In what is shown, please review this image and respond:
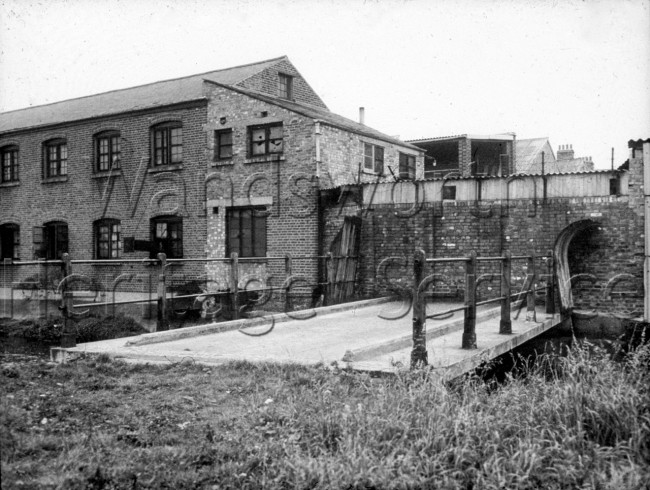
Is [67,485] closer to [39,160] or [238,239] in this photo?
[238,239]

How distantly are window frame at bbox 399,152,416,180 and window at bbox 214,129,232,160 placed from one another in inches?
236

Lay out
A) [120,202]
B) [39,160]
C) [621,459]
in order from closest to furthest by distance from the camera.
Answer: [621,459] < [120,202] < [39,160]

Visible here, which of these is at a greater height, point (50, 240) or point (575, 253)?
point (50, 240)

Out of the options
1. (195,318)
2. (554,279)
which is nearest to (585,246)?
(554,279)

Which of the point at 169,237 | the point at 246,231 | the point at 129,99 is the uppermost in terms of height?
the point at 129,99

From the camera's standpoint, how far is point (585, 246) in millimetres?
12719

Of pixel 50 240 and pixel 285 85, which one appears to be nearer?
pixel 285 85

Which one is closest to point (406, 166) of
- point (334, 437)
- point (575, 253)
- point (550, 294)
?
point (575, 253)

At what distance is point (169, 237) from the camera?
18.1m

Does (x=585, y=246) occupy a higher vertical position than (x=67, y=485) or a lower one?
higher

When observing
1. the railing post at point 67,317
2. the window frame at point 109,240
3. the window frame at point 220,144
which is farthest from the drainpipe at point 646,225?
the window frame at point 109,240

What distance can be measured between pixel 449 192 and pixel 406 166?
6514mm

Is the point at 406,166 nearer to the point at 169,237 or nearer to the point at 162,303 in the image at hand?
the point at 169,237

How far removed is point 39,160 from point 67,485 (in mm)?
19935
